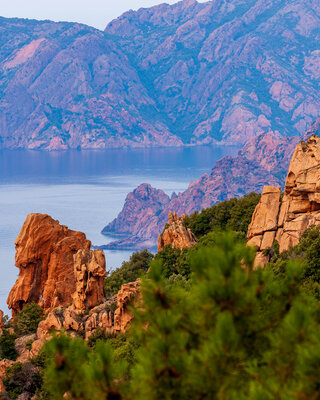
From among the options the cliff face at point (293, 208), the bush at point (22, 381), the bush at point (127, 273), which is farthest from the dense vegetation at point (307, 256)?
the bush at point (127, 273)

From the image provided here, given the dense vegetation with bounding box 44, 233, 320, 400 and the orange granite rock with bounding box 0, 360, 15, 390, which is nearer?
the dense vegetation with bounding box 44, 233, 320, 400

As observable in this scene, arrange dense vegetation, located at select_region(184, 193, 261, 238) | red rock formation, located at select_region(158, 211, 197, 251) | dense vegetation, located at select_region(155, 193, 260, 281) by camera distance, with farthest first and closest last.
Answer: dense vegetation, located at select_region(184, 193, 261, 238) < red rock formation, located at select_region(158, 211, 197, 251) < dense vegetation, located at select_region(155, 193, 260, 281)

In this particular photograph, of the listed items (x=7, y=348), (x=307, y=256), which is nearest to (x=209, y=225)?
(x=307, y=256)

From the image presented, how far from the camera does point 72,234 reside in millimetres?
41500

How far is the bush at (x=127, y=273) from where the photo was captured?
42.5m

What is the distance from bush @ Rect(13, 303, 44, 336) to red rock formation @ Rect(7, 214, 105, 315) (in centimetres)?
97

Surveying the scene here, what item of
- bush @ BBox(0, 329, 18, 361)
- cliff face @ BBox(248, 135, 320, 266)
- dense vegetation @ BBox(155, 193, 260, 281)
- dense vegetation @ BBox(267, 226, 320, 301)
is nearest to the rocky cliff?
bush @ BBox(0, 329, 18, 361)

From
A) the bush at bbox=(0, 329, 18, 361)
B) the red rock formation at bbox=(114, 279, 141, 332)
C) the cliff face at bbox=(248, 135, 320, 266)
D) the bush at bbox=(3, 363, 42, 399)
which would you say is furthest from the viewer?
the cliff face at bbox=(248, 135, 320, 266)

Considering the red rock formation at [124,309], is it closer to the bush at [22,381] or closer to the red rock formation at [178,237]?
the bush at [22,381]

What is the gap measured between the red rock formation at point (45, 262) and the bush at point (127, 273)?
3.06m

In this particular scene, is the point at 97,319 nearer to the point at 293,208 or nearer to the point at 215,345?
the point at 293,208

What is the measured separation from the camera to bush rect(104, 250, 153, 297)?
42.5 metres

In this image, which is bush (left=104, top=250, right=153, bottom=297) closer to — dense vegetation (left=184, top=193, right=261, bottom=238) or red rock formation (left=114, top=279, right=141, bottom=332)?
dense vegetation (left=184, top=193, right=261, bottom=238)

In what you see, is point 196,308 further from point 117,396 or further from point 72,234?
point 72,234
